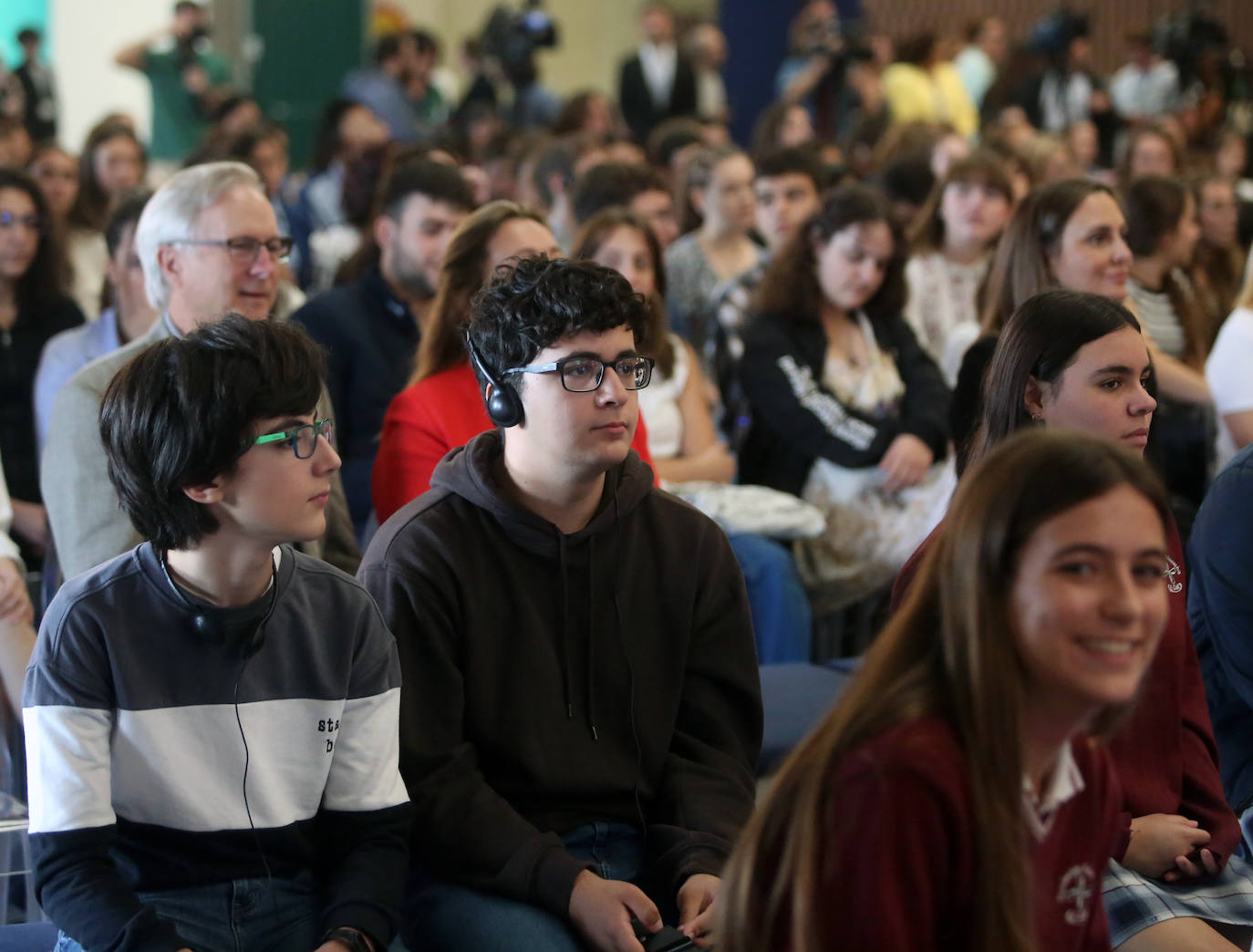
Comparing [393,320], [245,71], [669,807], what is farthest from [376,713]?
[245,71]

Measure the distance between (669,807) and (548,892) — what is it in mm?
241

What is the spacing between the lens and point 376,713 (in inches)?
67.1

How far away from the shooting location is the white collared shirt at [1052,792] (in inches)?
47.7

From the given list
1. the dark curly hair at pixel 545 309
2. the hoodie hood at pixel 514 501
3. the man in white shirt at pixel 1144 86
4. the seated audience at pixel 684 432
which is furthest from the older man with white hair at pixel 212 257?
the man in white shirt at pixel 1144 86

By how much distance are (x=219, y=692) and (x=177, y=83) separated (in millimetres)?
6944

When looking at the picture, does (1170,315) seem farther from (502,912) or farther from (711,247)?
(502,912)

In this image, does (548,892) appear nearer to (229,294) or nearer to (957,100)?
(229,294)

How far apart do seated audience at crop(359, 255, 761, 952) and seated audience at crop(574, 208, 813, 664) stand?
1259 mm

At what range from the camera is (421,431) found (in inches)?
101

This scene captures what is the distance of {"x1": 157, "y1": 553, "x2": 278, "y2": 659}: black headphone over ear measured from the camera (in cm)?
162

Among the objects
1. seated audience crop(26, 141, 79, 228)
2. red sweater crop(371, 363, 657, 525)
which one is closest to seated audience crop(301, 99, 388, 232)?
seated audience crop(26, 141, 79, 228)

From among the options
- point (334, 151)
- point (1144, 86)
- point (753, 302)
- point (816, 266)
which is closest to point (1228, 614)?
point (816, 266)

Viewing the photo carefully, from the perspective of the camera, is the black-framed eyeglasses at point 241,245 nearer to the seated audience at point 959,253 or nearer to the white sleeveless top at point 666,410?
the white sleeveless top at point 666,410

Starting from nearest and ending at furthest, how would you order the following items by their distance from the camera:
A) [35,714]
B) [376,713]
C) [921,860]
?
[921,860] < [35,714] < [376,713]
